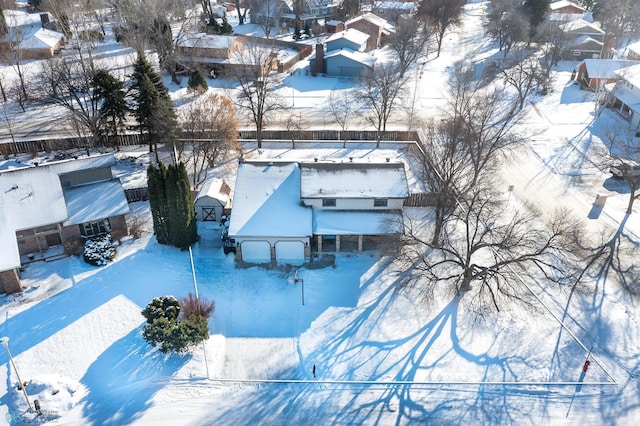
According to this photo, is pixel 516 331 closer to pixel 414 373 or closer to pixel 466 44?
pixel 414 373

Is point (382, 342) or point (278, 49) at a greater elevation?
point (278, 49)

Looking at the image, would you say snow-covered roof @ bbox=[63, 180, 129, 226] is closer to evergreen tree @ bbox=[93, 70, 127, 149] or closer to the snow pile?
evergreen tree @ bbox=[93, 70, 127, 149]

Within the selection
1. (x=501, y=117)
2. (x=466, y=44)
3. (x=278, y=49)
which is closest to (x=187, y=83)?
(x=278, y=49)

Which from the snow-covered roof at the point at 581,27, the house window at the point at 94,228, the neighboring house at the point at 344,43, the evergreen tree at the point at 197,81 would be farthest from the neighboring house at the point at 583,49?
the house window at the point at 94,228

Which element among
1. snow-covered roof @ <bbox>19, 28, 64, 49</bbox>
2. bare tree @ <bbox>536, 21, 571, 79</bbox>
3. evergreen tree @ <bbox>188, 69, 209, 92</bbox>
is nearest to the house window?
evergreen tree @ <bbox>188, 69, 209, 92</bbox>

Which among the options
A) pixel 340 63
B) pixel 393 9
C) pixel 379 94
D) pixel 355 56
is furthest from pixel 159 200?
pixel 393 9

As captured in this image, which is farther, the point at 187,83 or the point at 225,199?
the point at 187,83

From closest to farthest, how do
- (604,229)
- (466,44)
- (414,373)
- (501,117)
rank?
(414,373) < (604,229) < (501,117) < (466,44)

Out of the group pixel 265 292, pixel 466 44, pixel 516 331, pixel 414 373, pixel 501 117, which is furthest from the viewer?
pixel 466 44
